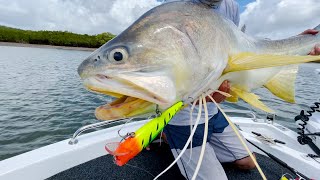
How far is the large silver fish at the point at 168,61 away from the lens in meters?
1.16

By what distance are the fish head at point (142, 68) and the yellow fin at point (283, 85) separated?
3.24 ft

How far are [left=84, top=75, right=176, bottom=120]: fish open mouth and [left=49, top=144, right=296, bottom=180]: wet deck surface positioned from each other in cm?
171

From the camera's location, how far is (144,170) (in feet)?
9.60

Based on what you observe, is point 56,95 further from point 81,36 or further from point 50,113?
point 81,36

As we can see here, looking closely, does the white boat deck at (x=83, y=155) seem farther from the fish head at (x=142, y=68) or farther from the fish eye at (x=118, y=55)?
the fish eye at (x=118, y=55)

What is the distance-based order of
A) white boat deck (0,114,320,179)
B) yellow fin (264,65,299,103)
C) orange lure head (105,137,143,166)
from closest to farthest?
orange lure head (105,137,143,166)
yellow fin (264,65,299,103)
white boat deck (0,114,320,179)

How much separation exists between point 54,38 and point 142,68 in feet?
231

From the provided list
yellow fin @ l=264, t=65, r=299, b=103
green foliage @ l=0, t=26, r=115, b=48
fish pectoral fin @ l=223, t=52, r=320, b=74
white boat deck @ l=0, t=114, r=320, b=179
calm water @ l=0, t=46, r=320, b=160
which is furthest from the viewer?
green foliage @ l=0, t=26, r=115, b=48

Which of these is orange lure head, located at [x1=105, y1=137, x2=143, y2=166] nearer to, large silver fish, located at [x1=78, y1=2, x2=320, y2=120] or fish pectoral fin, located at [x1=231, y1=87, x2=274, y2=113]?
large silver fish, located at [x1=78, y1=2, x2=320, y2=120]

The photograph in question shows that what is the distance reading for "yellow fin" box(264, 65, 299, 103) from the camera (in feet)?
6.74

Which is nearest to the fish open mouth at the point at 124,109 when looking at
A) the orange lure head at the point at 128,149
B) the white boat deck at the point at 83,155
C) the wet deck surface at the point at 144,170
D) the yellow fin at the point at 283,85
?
the orange lure head at the point at 128,149

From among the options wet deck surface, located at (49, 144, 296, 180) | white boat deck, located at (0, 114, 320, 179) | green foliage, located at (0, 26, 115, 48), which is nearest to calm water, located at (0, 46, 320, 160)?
white boat deck, located at (0, 114, 320, 179)

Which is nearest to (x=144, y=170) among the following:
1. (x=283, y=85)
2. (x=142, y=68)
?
(x=283, y=85)

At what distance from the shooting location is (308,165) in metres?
2.92
